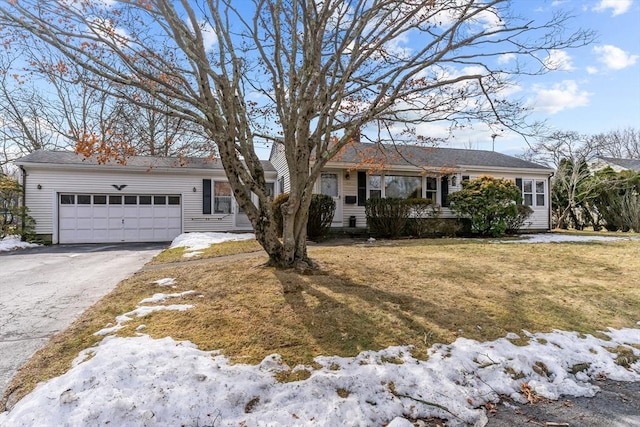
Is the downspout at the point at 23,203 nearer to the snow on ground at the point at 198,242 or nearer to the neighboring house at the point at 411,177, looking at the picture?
the snow on ground at the point at 198,242

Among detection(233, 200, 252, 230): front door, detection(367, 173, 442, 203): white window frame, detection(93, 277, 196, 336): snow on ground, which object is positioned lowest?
detection(93, 277, 196, 336): snow on ground

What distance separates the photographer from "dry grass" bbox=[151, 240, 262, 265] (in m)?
8.31

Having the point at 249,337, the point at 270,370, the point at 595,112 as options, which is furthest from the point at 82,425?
the point at 595,112

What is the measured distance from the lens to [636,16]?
623cm

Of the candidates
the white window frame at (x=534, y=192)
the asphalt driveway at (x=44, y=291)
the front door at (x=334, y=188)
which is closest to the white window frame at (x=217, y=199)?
the front door at (x=334, y=188)

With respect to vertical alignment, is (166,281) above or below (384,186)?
below

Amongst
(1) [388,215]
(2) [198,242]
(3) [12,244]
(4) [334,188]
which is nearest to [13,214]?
(3) [12,244]

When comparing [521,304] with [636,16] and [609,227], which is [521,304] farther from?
[609,227]

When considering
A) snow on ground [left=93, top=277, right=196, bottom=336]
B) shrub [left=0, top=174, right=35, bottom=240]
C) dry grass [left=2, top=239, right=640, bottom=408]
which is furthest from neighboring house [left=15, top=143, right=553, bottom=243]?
snow on ground [left=93, top=277, right=196, bottom=336]

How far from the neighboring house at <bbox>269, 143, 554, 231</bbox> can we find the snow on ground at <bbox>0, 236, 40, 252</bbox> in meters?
9.81

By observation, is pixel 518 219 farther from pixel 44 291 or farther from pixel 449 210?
pixel 44 291

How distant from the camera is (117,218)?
47.5ft

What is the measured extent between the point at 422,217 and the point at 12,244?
49.1 ft

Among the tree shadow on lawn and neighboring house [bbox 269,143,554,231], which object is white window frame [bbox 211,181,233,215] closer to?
neighboring house [bbox 269,143,554,231]
